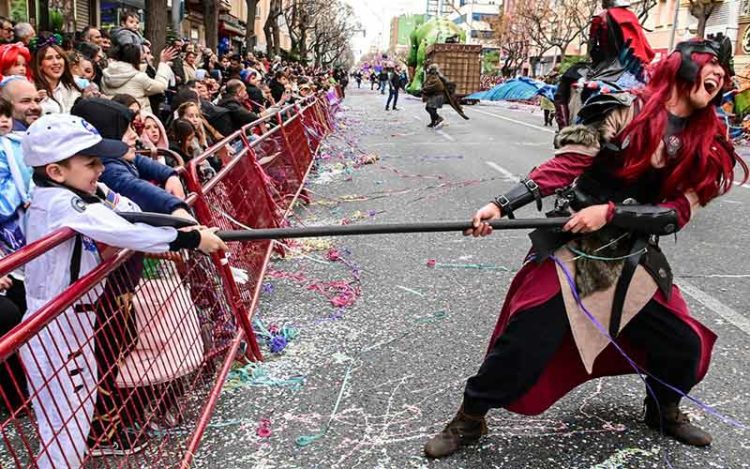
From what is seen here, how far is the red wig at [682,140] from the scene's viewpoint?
2.62 metres

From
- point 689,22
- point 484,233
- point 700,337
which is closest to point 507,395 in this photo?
point 484,233

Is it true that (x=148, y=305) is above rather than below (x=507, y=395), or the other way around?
above

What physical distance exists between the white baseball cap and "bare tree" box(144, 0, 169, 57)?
501 inches

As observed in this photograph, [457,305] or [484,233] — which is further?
[457,305]

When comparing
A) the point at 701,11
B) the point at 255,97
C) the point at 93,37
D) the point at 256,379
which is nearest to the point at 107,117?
the point at 256,379

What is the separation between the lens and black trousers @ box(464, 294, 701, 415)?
2717mm

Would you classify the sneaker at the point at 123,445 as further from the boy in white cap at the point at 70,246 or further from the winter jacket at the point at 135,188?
the winter jacket at the point at 135,188

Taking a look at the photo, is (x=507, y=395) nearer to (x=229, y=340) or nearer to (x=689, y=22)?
(x=229, y=340)

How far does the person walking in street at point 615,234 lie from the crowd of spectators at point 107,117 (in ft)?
4.92

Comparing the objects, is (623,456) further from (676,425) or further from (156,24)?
(156,24)

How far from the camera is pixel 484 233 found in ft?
9.04

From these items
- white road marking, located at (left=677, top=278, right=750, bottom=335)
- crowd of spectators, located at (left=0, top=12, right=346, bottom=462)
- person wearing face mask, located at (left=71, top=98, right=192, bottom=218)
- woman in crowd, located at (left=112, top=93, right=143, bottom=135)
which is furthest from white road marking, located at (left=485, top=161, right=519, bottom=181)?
person wearing face mask, located at (left=71, top=98, right=192, bottom=218)

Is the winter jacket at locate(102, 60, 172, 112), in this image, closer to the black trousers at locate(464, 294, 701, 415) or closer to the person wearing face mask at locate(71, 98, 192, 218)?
the person wearing face mask at locate(71, 98, 192, 218)

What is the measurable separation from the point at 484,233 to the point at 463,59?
1146 inches
